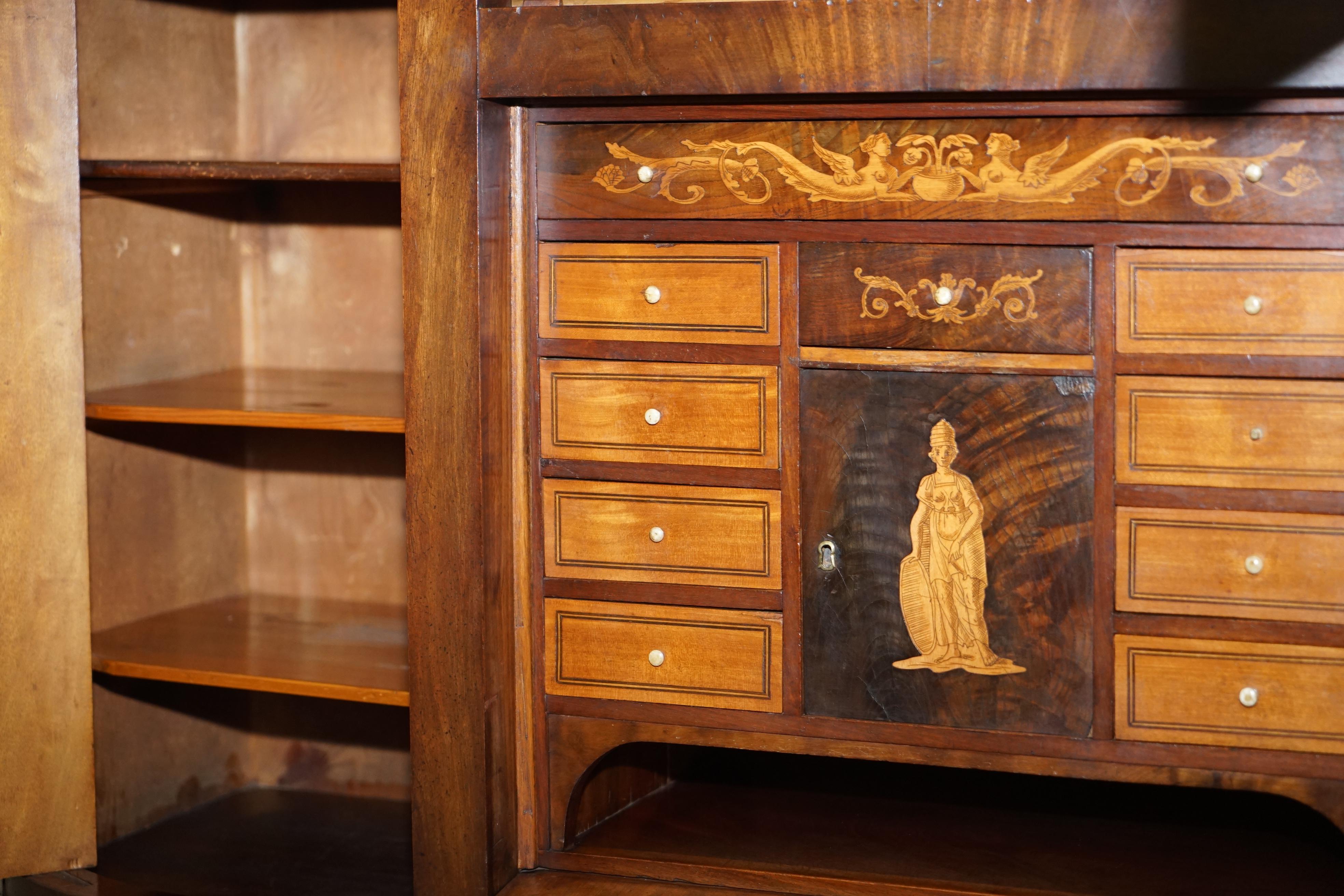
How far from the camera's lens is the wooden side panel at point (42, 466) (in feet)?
7.48

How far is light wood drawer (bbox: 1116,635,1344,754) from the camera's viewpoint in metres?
1.93

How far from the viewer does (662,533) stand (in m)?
2.14

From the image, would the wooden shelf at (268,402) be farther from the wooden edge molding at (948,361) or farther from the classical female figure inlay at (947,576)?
the classical female figure inlay at (947,576)

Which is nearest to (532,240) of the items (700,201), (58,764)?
(700,201)

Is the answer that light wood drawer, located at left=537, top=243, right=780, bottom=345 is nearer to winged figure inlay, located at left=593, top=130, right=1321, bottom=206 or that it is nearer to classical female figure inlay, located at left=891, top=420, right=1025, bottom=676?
winged figure inlay, located at left=593, top=130, right=1321, bottom=206

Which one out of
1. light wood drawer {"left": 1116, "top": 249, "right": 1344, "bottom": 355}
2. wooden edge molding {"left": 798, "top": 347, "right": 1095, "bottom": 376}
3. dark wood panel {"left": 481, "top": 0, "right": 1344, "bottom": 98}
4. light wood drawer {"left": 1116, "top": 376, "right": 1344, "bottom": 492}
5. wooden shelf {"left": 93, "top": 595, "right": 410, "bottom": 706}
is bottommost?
wooden shelf {"left": 93, "top": 595, "right": 410, "bottom": 706}

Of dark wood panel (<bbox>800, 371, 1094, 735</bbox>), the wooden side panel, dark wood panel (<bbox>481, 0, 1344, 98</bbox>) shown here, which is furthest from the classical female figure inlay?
the wooden side panel

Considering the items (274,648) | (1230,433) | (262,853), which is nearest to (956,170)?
(1230,433)

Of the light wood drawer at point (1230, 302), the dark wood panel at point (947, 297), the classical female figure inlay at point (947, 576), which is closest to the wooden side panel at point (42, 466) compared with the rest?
the dark wood panel at point (947, 297)

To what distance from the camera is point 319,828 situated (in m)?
2.69

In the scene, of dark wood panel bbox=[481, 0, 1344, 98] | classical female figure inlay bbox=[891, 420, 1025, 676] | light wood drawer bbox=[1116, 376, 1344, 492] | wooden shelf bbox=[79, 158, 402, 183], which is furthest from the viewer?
wooden shelf bbox=[79, 158, 402, 183]

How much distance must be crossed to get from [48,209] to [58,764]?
0.94 meters

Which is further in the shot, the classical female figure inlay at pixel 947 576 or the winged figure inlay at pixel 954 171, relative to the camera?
the classical female figure inlay at pixel 947 576

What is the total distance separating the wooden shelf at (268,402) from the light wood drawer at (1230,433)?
3.64 ft
